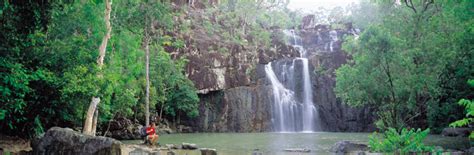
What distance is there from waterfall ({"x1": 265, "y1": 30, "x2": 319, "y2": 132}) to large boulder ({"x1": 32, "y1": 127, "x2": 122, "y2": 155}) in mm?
26866

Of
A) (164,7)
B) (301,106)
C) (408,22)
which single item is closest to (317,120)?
(301,106)

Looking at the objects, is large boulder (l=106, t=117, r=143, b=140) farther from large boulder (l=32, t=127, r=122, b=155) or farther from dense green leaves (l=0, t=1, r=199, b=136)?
large boulder (l=32, t=127, r=122, b=155)

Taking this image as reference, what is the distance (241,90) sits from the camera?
37.1 m

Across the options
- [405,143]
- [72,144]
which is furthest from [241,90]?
[72,144]

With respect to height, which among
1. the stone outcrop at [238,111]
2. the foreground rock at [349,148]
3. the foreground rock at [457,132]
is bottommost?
the foreground rock at [349,148]

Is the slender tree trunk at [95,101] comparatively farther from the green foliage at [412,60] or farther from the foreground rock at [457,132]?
the foreground rock at [457,132]

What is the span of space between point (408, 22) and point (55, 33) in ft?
55.1

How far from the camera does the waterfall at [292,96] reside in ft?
119

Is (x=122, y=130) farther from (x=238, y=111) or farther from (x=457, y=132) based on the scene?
(x=457, y=132)

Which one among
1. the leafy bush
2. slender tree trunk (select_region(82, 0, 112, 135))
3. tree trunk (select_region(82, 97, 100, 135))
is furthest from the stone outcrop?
the leafy bush

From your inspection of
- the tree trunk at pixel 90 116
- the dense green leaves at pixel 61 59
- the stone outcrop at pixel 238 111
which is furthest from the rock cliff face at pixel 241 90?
the tree trunk at pixel 90 116

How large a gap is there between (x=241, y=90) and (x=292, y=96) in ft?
16.0

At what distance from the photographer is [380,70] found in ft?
60.4

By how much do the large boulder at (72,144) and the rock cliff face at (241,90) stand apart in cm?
2544
